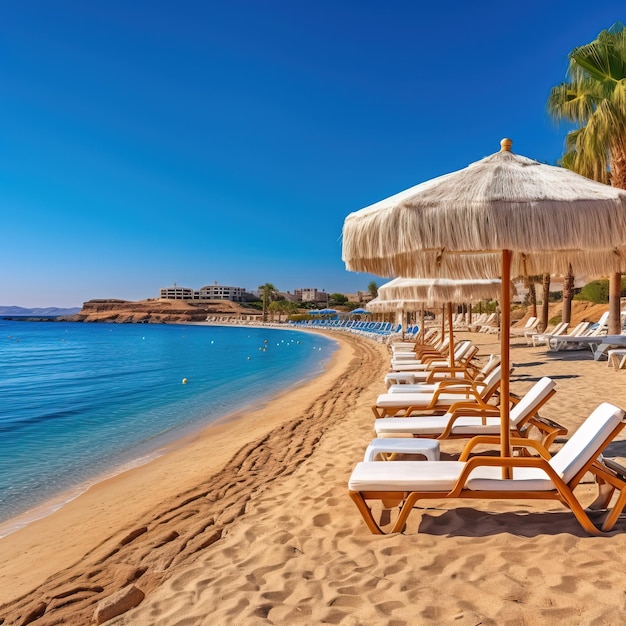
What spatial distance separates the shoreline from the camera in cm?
409

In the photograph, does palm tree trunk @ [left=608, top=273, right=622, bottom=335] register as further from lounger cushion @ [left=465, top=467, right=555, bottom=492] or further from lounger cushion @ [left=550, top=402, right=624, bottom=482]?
lounger cushion @ [left=465, top=467, right=555, bottom=492]

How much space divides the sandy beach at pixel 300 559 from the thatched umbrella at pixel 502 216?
84 cm

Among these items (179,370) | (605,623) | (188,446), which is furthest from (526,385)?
(179,370)

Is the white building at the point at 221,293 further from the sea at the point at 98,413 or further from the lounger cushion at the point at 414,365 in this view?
the lounger cushion at the point at 414,365

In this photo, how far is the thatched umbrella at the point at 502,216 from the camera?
3.06 m

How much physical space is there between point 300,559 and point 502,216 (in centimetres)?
249

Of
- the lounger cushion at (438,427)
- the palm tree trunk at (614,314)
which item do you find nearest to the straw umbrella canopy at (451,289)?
the lounger cushion at (438,427)

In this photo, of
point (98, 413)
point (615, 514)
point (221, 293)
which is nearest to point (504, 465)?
point (615, 514)

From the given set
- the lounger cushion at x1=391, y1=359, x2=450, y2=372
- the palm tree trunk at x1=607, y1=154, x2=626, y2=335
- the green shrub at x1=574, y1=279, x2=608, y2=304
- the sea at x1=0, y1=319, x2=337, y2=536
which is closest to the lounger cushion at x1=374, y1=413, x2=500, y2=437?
the sea at x1=0, y1=319, x2=337, y2=536

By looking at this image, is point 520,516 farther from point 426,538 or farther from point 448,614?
point 448,614

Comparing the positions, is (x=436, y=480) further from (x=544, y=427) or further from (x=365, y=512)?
(x=544, y=427)

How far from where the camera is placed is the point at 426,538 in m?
3.16

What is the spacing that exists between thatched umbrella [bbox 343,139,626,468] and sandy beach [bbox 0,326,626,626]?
840 mm

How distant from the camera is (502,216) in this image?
121 inches
